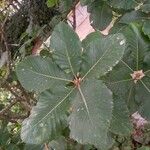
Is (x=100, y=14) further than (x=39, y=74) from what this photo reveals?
Yes

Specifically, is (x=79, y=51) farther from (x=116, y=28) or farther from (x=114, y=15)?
(x=114, y=15)

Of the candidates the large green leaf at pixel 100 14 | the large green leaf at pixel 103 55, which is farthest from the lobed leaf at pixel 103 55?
the large green leaf at pixel 100 14

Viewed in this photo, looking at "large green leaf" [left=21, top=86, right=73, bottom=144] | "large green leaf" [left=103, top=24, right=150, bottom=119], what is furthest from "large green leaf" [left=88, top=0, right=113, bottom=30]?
"large green leaf" [left=21, top=86, right=73, bottom=144]

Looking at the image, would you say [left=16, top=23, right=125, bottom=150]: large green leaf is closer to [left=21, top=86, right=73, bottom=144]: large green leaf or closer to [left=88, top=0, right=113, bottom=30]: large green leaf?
[left=21, top=86, right=73, bottom=144]: large green leaf

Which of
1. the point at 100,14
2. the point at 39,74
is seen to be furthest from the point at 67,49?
the point at 100,14

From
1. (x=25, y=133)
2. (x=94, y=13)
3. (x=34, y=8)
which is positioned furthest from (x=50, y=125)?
(x=34, y=8)

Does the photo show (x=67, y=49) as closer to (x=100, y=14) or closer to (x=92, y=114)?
(x=92, y=114)
